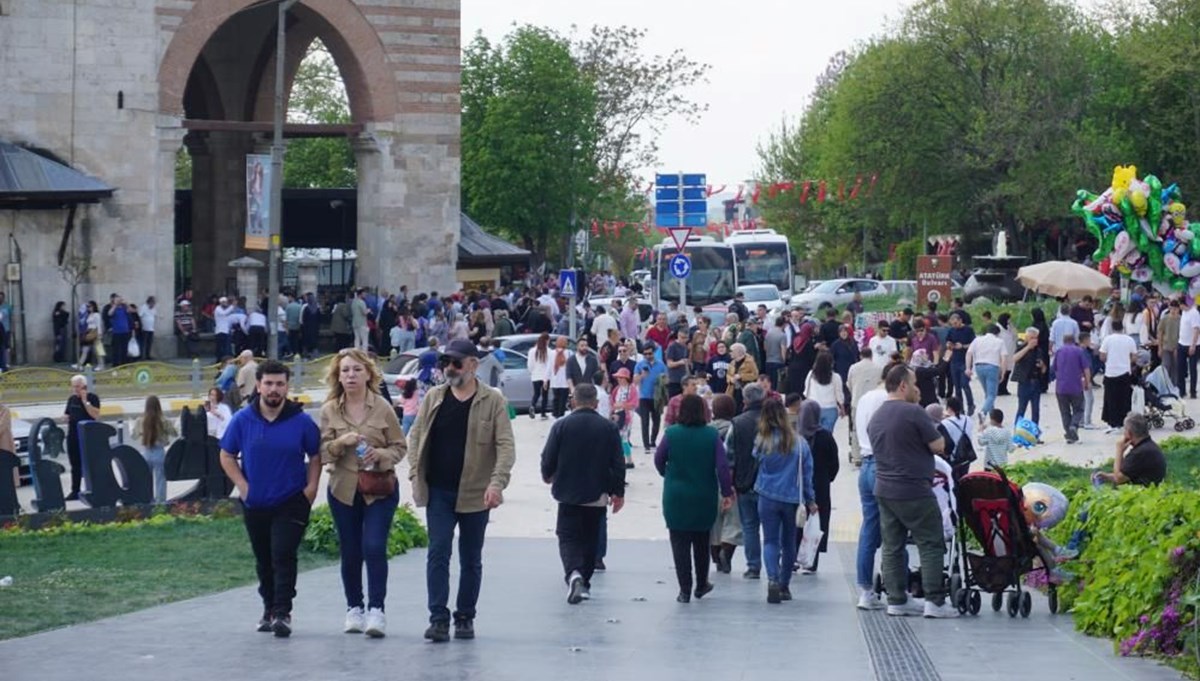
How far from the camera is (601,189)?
2557 inches

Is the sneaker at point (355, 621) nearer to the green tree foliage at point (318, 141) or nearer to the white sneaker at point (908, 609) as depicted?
the white sneaker at point (908, 609)

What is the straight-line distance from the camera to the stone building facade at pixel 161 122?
131 ft

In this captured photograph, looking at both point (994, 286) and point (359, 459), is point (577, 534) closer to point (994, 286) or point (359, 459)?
point (359, 459)

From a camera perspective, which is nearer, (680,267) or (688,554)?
(688,554)

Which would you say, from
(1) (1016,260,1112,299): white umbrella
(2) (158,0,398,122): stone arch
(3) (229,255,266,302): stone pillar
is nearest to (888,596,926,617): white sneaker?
(1) (1016,260,1112,299): white umbrella

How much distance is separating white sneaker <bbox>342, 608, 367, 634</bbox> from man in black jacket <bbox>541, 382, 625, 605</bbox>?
7.02 feet

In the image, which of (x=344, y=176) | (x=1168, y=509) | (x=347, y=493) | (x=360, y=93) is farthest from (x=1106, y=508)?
(x=344, y=176)

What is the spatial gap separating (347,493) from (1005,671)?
3.63 m

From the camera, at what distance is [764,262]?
176 ft

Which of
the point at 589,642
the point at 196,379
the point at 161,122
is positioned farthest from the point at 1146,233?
the point at 589,642

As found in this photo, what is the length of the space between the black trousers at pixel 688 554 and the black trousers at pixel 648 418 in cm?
1166

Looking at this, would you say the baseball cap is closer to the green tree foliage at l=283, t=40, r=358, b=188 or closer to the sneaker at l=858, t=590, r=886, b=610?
the sneaker at l=858, t=590, r=886, b=610

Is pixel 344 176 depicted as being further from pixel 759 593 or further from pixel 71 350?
pixel 759 593

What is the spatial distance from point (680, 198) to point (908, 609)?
72.7ft
